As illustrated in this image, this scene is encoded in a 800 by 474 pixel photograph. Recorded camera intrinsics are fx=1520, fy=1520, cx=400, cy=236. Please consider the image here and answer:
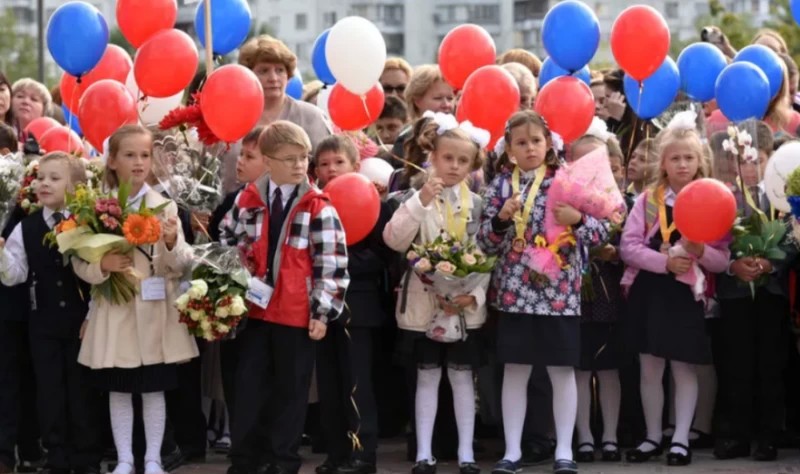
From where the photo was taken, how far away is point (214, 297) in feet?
24.3

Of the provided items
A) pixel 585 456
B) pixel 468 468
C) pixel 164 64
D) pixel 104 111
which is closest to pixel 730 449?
pixel 585 456

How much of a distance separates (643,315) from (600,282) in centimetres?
31

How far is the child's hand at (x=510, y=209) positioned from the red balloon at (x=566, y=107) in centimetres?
66

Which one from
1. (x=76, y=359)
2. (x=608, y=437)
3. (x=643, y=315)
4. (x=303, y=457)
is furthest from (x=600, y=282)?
(x=76, y=359)

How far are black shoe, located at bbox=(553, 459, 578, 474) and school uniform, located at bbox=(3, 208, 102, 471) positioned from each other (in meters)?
2.39

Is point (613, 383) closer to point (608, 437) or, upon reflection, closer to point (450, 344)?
point (608, 437)

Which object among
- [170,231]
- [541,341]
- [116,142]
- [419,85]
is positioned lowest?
[541,341]

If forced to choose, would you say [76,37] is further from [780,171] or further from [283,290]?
[780,171]

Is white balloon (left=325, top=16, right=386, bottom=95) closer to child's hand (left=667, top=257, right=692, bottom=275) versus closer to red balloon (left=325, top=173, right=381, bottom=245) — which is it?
red balloon (left=325, top=173, right=381, bottom=245)

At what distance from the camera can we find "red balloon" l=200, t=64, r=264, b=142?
8109 mm

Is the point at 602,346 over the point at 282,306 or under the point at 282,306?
under

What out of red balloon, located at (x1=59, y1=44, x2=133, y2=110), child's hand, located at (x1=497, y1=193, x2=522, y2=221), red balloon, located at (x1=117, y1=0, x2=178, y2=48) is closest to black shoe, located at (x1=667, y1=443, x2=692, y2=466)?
child's hand, located at (x1=497, y1=193, x2=522, y2=221)

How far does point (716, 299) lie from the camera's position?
27.3 feet

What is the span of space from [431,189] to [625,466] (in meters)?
1.87
